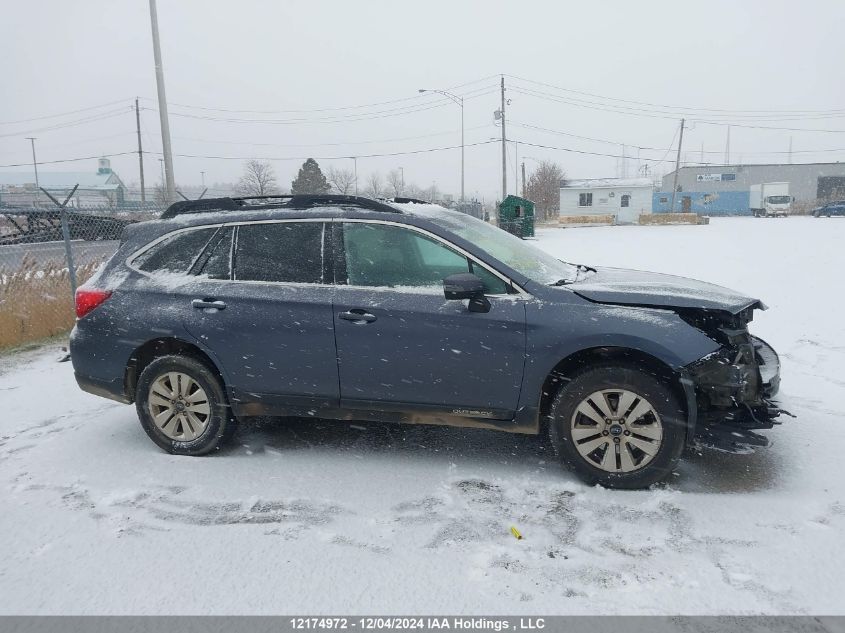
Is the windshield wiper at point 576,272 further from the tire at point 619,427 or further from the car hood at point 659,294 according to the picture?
the tire at point 619,427

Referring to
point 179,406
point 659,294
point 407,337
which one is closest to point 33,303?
point 179,406

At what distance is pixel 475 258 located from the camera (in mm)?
3723

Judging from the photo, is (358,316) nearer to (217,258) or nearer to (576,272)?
(217,258)

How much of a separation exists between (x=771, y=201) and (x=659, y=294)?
6170 centimetres

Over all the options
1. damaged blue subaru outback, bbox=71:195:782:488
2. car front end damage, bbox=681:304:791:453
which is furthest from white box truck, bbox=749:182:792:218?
damaged blue subaru outback, bbox=71:195:782:488

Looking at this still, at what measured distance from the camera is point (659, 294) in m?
3.55

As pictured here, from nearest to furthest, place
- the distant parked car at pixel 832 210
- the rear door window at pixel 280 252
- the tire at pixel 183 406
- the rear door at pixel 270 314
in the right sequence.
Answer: the rear door at pixel 270 314, the rear door window at pixel 280 252, the tire at pixel 183 406, the distant parked car at pixel 832 210

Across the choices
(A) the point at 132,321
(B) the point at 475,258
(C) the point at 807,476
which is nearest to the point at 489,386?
(B) the point at 475,258

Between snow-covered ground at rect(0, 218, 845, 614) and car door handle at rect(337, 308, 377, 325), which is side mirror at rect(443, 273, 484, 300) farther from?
snow-covered ground at rect(0, 218, 845, 614)

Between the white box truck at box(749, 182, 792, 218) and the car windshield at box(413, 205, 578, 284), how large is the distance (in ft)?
189

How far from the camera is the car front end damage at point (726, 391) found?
338cm

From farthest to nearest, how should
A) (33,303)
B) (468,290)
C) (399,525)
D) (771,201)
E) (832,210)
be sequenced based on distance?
(771,201) → (832,210) → (33,303) → (468,290) → (399,525)

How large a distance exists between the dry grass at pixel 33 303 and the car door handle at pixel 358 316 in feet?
20.3
